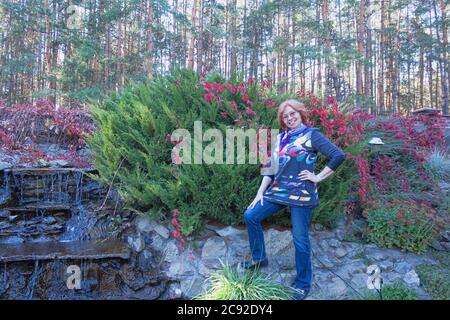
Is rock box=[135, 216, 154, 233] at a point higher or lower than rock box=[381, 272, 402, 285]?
higher

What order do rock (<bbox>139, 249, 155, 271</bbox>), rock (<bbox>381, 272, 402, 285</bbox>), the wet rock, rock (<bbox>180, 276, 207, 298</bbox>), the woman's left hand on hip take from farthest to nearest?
the wet rock → rock (<bbox>139, 249, 155, 271</bbox>) → rock (<bbox>381, 272, 402, 285</bbox>) → rock (<bbox>180, 276, 207, 298</bbox>) → the woman's left hand on hip

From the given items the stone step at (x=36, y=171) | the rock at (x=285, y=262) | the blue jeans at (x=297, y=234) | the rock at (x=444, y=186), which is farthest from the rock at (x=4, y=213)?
the rock at (x=444, y=186)

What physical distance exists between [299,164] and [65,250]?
256 cm

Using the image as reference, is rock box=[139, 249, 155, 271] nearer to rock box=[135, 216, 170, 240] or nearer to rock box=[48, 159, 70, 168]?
rock box=[135, 216, 170, 240]

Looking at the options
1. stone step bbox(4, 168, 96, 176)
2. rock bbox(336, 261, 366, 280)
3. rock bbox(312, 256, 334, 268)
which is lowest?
rock bbox(336, 261, 366, 280)

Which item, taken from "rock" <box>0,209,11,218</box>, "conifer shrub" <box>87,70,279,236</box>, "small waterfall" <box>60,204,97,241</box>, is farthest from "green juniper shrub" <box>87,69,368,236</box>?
"rock" <box>0,209,11,218</box>

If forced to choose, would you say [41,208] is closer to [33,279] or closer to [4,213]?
[4,213]

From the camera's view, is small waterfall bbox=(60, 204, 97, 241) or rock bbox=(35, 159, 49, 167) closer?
small waterfall bbox=(60, 204, 97, 241)

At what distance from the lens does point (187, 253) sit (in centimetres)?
310

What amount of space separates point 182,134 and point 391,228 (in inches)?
94.7

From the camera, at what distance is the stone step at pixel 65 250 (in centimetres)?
300

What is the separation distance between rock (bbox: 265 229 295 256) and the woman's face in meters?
1.20

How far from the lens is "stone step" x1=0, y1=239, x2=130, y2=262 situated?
3.00 m

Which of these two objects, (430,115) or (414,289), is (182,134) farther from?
(430,115)
